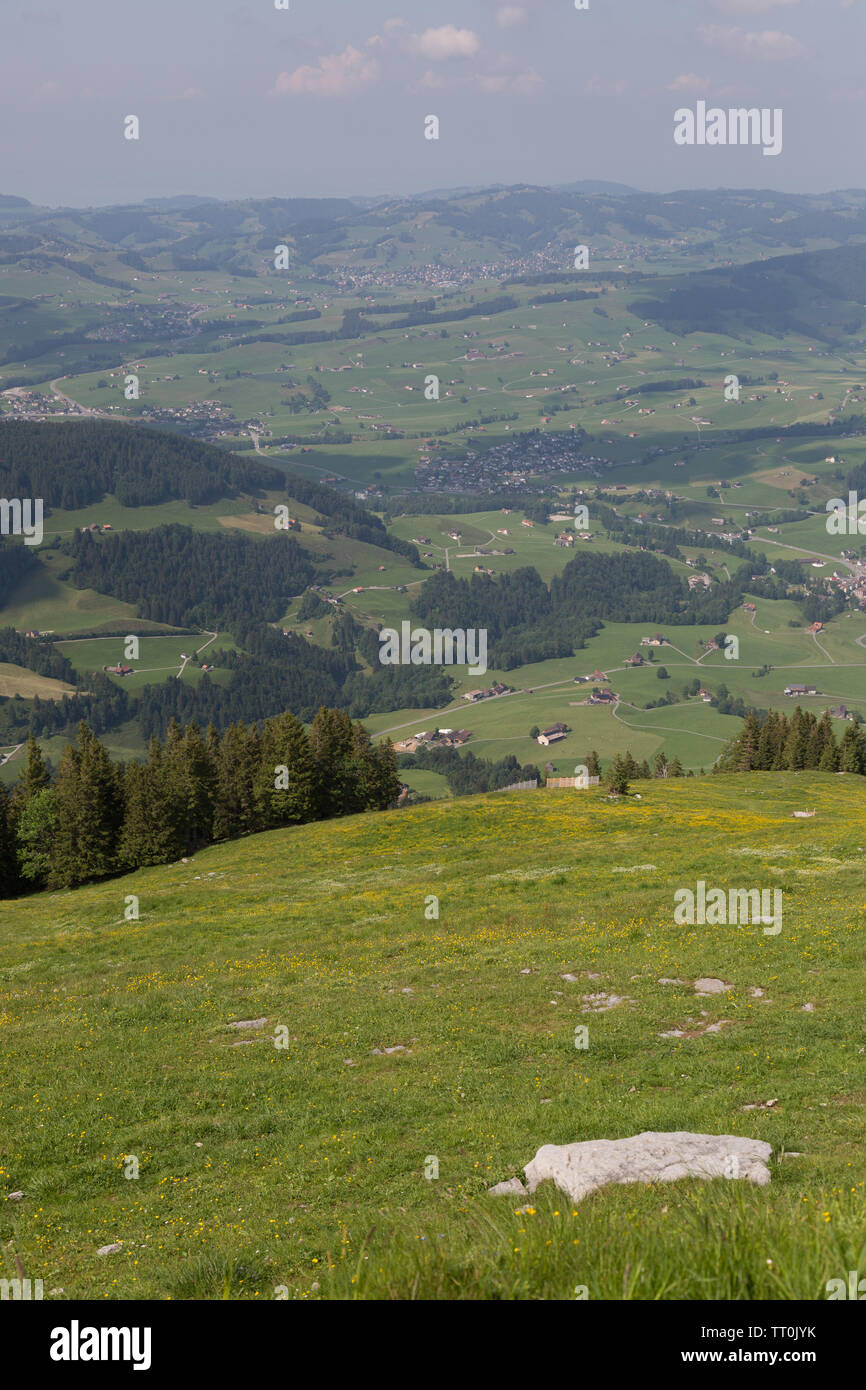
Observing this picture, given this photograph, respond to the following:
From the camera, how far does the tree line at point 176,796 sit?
73375 millimetres

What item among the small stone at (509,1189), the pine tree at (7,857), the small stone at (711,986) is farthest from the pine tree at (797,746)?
the small stone at (509,1189)

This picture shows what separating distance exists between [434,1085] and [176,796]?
5920 centimetres

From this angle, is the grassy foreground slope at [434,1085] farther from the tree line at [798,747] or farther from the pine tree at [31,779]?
the tree line at [798,747]

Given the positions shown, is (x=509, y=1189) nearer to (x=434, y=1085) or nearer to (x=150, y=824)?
(x=434, y=1085)

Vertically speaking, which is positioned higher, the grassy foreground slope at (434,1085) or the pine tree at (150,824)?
the grassy foreground slope at (434,1085)

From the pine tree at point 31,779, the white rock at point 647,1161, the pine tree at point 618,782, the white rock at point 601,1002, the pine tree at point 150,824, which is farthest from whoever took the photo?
the pine tree at point 31,779

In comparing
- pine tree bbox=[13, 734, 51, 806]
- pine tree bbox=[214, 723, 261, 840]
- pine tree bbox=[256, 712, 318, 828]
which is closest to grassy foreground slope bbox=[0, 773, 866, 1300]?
pine tree bbox=[256, 712, 318, 828]

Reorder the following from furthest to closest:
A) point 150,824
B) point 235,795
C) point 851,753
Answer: point 851,753
point 235,795
point 150,824

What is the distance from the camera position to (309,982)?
29.9 m

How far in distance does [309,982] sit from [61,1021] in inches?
311

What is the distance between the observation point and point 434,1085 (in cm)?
2023

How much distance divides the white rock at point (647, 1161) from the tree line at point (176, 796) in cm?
6521

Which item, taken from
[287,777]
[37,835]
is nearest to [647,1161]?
[287,777]

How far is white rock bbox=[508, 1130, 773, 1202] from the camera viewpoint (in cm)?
1170
